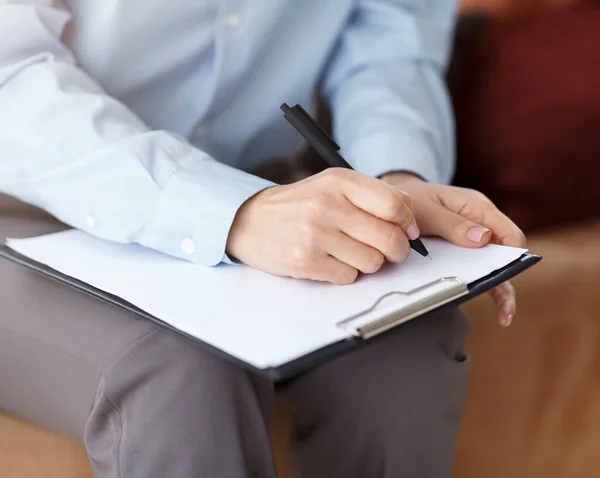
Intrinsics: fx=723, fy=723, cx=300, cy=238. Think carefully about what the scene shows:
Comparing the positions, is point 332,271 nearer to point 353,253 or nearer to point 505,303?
point 353,253

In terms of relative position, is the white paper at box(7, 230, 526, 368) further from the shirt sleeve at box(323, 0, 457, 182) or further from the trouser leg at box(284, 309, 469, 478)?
the shirt sleeve at box(323, 0, 457, 182)

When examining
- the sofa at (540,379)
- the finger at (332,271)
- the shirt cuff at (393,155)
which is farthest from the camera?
the sofa at (540,379)

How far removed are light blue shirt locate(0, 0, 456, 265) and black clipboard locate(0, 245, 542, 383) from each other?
7cm

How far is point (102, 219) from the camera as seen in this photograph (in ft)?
1.78

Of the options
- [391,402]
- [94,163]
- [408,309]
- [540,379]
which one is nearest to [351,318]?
[408,309]

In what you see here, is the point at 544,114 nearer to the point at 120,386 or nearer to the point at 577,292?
the point at 577,292

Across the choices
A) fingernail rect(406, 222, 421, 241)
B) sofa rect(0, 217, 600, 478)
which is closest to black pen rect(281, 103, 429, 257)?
fingernail rect(406, 222, 421, 241)

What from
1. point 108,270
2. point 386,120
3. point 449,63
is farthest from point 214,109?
point 449,63

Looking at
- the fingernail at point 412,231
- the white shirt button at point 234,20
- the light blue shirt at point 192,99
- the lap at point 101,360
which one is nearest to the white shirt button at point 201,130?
the light blue shirt at point 192,99

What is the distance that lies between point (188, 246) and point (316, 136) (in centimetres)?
12

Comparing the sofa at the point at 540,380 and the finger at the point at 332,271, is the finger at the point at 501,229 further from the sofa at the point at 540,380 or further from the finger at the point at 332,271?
the sofa at the point at 540,380

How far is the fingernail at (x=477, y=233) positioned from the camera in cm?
52

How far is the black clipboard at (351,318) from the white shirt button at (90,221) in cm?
6

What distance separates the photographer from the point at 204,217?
0.51 m
